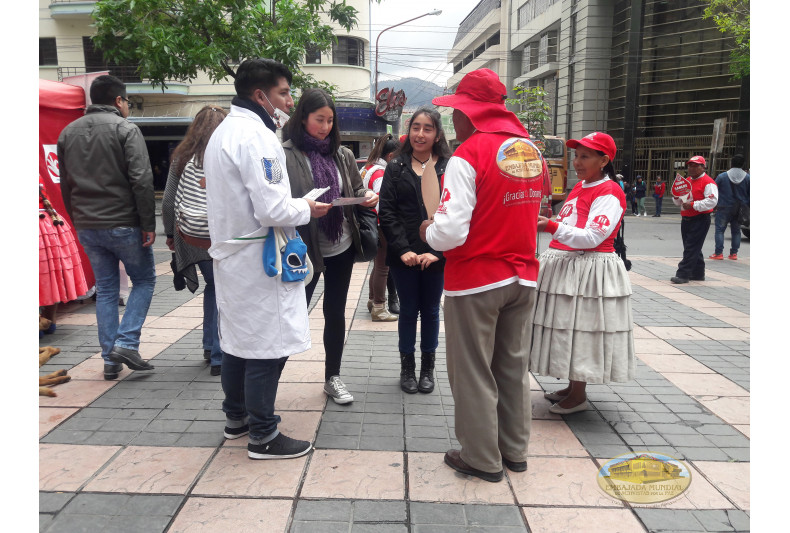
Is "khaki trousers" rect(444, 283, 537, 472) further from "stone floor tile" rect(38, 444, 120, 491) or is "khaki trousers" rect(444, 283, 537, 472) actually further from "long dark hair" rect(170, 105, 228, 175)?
"long dark hair" rect(170, 105, 228, 175)

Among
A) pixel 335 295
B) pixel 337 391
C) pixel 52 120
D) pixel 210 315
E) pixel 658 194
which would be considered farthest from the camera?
pixel 658 194

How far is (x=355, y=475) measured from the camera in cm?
274

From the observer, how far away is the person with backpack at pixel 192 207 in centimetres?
369

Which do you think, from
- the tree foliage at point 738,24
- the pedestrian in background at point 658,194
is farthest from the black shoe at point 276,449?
the pedestrian in background at point 658,194

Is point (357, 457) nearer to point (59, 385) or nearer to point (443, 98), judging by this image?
point (443, 98)

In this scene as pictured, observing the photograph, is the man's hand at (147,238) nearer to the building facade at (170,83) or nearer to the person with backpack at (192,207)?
the person with backpack at (192,207)

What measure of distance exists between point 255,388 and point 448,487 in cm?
105

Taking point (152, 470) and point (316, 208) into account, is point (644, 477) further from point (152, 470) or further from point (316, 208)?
point (152, 470)

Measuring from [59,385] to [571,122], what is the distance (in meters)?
27.3

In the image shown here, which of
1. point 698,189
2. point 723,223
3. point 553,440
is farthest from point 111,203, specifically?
point 723,223

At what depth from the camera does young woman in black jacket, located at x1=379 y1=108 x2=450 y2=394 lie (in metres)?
3.68

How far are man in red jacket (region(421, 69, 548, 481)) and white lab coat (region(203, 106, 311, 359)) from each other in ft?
2.38

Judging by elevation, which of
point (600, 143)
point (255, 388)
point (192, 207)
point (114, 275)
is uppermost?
point (600, 143)

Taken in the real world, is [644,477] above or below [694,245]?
below
